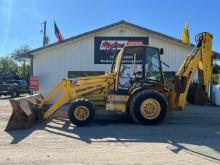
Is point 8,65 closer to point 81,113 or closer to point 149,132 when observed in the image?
point 81,113

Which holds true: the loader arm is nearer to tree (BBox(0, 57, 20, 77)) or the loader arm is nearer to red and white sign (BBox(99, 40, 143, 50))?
red and white sign (BBox(99, 40, 143, 50))

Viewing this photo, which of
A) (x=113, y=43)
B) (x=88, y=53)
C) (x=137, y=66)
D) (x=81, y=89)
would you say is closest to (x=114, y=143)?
(x=137, y=66)

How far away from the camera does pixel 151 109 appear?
1411 cm

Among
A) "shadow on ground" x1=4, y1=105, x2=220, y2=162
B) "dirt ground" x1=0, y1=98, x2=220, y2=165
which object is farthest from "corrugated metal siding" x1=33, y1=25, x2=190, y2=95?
"dirt ground" x1=0, y1=98, x2=220, y2=165

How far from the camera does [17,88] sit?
37750mm

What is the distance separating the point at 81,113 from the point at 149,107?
2293 millimetres

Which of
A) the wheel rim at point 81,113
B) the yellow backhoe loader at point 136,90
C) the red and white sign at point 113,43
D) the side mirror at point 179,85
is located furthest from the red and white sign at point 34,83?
the side mirror at point 179,85

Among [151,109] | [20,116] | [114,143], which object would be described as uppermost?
[151,109]

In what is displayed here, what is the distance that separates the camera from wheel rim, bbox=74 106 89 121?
14055 millimetres

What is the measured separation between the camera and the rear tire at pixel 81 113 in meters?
14.0

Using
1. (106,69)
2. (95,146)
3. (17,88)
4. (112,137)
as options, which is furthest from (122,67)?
(17,88)

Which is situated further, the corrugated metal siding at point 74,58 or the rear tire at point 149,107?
the corrugated metal siding at point 74,58

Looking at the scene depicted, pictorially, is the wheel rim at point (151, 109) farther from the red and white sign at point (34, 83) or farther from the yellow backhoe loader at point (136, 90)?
the red and white sign at point (34, 83)

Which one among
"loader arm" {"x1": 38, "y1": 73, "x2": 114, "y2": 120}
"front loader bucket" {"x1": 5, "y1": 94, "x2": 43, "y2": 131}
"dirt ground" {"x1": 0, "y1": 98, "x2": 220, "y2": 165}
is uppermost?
"loader arm" {"x1": 38, "y1": 73, "x2": 114, "y2": 120}
